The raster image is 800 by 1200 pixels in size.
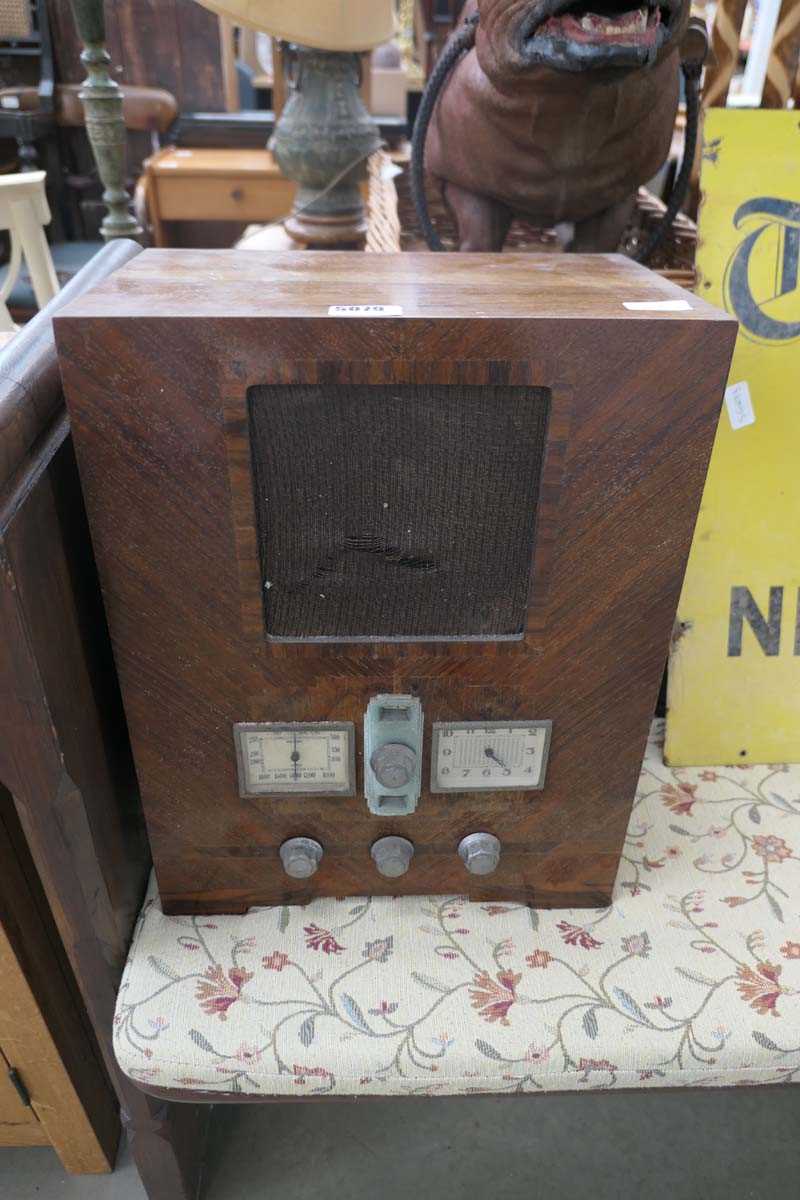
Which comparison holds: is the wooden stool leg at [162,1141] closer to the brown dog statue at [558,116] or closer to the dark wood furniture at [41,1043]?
the dark wood furniture at [41,1043]

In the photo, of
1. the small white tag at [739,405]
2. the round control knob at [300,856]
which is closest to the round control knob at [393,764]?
the round control knob at [300,856]

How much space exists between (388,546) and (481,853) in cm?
30

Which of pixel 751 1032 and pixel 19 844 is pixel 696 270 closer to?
pixel 751 1032

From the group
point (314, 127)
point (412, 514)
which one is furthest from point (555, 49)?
point (314, 127)

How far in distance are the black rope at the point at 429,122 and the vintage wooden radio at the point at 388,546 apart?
39cm

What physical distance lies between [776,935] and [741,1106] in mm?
446

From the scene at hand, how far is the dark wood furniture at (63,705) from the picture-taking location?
22.2 inches

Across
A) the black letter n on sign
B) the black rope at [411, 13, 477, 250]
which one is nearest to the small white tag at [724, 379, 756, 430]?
the black letter n on sign

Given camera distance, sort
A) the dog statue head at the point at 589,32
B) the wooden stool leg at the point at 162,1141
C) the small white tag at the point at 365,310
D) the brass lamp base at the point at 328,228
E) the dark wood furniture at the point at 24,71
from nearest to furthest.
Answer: the small white tag at the point at 365,310 < the dog statue head at the point at 589,32 < the wooden stool leg at the point at 162,1141 < the brass lamp base at the point at 328,228 < the dark wood furniture at the point at 24,71

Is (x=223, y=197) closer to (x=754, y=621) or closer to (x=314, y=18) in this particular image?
(x=314, y=18)

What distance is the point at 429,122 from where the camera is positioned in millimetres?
1057

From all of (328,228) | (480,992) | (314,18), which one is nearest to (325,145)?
(328,228)

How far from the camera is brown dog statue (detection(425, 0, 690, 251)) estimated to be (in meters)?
0.69

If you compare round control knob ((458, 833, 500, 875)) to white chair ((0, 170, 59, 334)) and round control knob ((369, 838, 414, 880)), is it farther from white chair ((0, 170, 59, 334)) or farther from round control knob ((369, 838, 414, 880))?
white chair ((0, 170, 59, 334))
